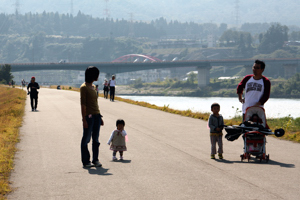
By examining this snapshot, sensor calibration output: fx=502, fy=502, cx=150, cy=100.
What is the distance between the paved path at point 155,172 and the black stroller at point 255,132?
→ 0.85ft

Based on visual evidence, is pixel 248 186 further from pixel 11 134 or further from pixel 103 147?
pixel 11 134

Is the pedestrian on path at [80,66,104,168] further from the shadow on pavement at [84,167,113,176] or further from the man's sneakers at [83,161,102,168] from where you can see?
the shadow on pavement at [84,167,113,176]

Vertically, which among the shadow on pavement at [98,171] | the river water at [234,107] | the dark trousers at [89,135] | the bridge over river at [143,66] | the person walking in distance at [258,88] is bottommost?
the river water at [234,107]

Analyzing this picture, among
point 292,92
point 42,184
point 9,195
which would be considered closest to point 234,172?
point 42,184

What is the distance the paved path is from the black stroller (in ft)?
0.85

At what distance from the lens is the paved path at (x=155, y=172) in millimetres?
7965

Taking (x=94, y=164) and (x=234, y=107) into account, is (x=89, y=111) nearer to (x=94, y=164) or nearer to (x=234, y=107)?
(x=94, y=164)

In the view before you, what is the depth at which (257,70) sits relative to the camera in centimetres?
1102

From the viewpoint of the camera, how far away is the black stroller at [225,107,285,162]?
1073 cm

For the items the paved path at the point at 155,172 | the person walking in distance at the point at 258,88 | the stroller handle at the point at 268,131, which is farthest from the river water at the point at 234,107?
the stroller handle at the point at 268,131

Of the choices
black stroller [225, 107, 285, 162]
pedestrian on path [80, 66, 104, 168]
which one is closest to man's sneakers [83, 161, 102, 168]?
pedestrian on path [80, 66, 104, 168]

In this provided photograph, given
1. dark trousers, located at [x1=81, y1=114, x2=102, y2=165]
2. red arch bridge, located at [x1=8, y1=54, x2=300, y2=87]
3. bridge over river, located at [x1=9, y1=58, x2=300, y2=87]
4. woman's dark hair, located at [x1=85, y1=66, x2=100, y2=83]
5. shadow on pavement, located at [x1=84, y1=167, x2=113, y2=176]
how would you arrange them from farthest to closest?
red arch bridge, located at [x1=8, y1=54, x2=300, y2=87]
bridge over river, located at [x1=9, y1=58, x2=300, y2=87]
dark trousers, located at [x1=81, y1=114, x2=102, y2=165]
woman's dark hair, located at [x1=85, y1=66, x2=100, y2=83]
shadow on pavement, located at [x1=84, y1=167, x2=113, y2=176]

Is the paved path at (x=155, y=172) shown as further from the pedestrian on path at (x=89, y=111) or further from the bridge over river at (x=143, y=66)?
the bridge over river at (x=143, y=66)

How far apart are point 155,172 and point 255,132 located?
8.24 ft
